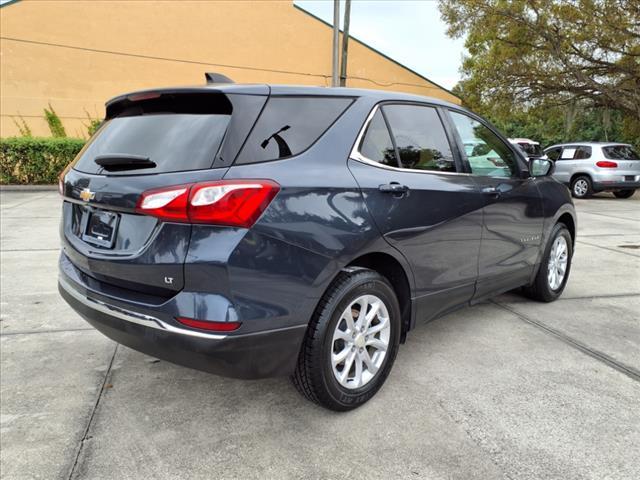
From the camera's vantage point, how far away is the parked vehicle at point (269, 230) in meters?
2.04

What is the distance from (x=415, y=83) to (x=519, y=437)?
20688mm

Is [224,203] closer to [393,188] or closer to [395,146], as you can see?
[393,188]

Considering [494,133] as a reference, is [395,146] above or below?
below

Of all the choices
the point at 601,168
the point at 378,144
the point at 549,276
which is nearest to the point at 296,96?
the point at 378,144

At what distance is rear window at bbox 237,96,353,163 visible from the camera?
7.16 ft

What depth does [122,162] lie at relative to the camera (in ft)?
7.55

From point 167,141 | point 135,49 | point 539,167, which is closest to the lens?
point 167,141

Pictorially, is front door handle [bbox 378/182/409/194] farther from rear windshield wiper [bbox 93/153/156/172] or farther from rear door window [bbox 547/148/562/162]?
rear door window [bbox 547/148/562/162]

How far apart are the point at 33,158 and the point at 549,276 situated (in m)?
13.9

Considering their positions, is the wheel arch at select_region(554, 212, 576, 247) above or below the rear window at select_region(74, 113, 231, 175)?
below

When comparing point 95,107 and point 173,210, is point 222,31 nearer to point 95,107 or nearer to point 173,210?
point 95,107

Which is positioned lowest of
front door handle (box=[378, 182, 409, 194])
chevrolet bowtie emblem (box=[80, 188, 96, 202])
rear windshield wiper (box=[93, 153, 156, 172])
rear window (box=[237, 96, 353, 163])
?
chevrolet bowtie emblem (box=[80, 188, 96, 202])

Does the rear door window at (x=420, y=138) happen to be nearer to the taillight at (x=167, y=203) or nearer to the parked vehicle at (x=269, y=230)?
the parked vehicle at (x=269, y=230)

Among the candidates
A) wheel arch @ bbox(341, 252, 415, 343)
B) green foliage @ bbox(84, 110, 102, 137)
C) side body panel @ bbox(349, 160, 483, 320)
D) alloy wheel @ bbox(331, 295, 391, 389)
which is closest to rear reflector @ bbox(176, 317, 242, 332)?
alloy wheel @ bbox(331, 295, 391, 389)
